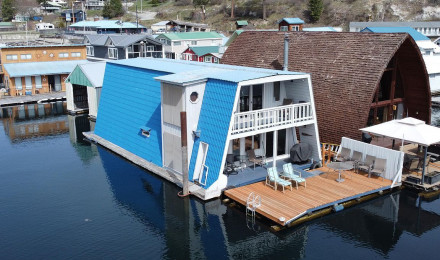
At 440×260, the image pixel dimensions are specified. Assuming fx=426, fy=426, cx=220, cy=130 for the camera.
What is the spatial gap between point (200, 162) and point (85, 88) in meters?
21.9

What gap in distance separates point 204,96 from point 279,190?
17.4 feet

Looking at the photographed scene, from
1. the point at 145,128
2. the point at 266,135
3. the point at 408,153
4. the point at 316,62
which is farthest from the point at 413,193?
the point at 145,128

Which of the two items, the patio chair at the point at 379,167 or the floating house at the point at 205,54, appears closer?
the patio chair at the point at 379,167

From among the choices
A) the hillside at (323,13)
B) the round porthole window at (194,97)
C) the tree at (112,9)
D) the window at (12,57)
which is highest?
the tree at (112,9)

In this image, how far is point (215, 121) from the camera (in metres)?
18.5

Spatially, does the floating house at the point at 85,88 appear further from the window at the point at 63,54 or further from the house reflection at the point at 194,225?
the house reflection at the point at 194,225

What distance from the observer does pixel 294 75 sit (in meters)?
19.5

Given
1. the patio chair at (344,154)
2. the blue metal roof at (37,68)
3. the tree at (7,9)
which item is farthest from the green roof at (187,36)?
the tree at (7,9)

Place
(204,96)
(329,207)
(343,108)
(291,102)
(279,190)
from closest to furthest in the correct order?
(329,207)
(279,190)
(204,96)
(291,102)
(343,108)

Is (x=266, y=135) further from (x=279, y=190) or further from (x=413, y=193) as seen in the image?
(x=413, y=193)

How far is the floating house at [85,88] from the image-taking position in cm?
3338

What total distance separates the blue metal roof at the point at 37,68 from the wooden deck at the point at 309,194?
3248cm

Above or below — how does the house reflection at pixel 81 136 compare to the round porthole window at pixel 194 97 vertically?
below

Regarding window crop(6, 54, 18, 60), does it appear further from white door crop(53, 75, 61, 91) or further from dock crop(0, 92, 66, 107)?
dock crop(0, 92, 66, 107)
